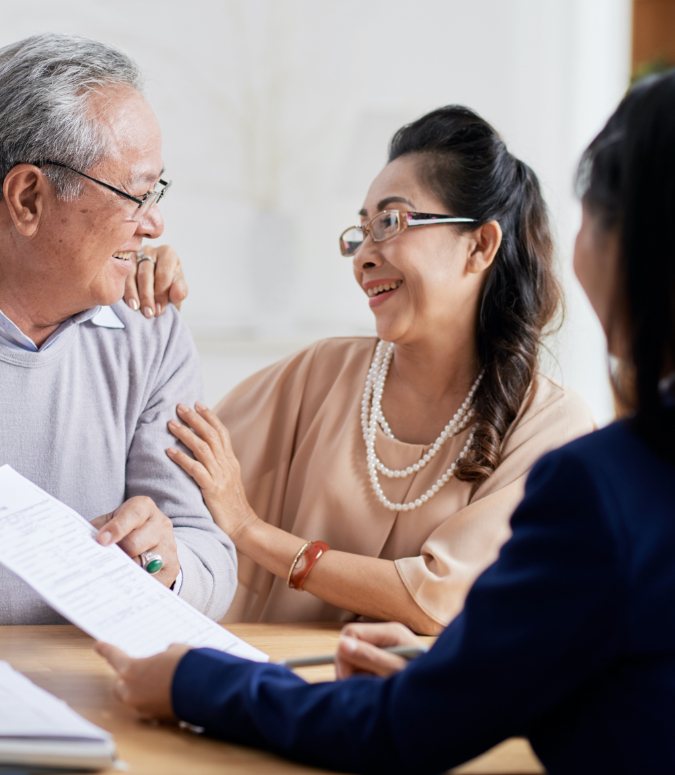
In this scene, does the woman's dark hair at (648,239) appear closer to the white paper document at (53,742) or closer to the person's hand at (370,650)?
the person's hand at (370,650)

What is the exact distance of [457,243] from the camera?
213 centimetres

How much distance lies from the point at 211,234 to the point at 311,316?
1.50ft

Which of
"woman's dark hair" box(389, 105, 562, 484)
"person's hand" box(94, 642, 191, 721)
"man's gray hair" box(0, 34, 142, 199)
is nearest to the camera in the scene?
"person's hand" box(94, 642, 191, 721)

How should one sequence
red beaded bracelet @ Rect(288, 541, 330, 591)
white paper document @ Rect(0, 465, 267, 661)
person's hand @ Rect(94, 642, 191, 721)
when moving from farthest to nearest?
red beaded bracelet @ Rect(288, 541, 330, 591) → white paper document @ Rect(0, 465, 267, 661) → person's hand @ Rect(94, 642, 191, 721)

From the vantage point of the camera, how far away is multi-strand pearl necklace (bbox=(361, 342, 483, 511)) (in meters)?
2.00

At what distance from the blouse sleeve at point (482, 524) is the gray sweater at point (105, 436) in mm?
338

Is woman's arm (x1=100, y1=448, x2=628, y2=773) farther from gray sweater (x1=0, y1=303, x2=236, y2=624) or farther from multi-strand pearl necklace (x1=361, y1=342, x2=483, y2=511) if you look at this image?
multi-strand pearl necklace (x1=361, y1=342, x2=483, y2=511)

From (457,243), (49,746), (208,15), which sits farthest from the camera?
(208,15)

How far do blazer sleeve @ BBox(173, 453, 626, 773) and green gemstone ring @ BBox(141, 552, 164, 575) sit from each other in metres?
0.58

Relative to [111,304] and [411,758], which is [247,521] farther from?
[411,758]

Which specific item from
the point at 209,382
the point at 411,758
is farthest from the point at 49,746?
the point at 209,382

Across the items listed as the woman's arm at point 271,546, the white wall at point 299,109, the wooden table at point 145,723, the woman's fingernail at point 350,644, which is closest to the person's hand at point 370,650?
the woman's fingernail at point 350,644

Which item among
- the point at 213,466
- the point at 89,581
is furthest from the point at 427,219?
the point at 89,581

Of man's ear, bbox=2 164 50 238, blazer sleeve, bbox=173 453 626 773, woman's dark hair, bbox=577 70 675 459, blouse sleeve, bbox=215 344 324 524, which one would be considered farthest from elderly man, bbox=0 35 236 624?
woman's dark hair, bbox=577 70 675 459
